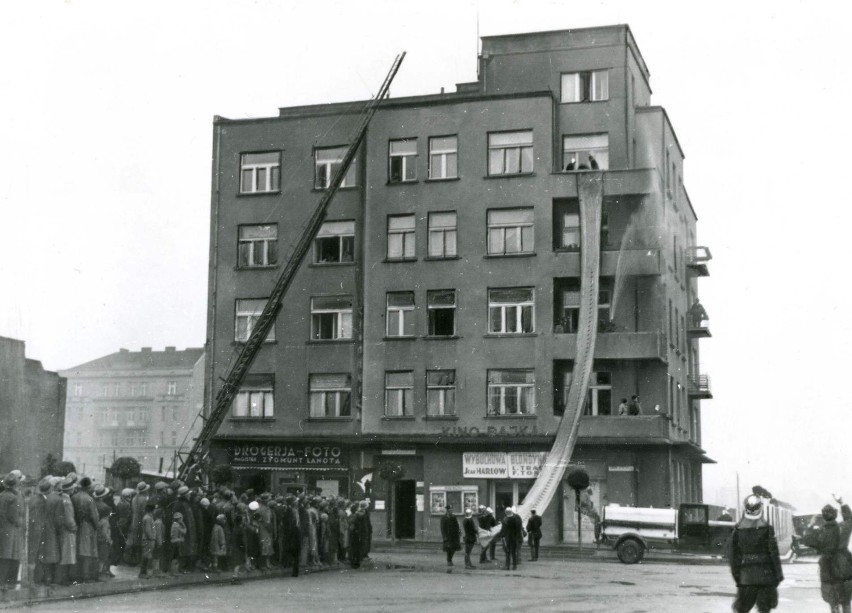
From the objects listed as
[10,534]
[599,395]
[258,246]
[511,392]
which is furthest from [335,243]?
[10,534]

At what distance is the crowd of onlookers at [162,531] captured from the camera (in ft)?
63.6

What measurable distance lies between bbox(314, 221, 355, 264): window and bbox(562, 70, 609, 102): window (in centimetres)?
1006

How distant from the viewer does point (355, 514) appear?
3077cm

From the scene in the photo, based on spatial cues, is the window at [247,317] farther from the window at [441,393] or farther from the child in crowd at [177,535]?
the child in crowd at [177,535]

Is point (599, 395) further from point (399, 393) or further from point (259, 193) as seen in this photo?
point (259, 193)

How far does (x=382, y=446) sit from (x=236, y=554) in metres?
20.5

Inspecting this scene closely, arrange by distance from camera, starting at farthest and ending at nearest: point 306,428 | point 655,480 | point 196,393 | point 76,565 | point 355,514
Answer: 1. point 196,393
2. point 306,428
3. point 655,480
4. point 355,514
5. point 76,565

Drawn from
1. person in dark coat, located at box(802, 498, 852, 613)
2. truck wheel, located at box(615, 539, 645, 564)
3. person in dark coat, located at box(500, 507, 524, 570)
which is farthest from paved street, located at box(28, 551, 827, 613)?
truck wheel, located at box(615, 539, 645, 564)

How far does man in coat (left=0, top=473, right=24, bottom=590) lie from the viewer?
1858 centimetres

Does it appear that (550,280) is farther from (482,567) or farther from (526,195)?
(482,567)

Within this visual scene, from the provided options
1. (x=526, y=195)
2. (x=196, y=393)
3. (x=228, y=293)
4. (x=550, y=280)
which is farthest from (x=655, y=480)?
(x=196, y=393)

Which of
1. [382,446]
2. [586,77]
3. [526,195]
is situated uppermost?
[586,77]

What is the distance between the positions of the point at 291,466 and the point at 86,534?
89.0ft

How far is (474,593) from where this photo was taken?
69.0ft
